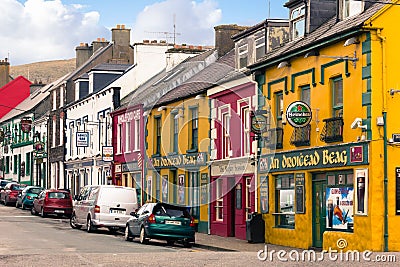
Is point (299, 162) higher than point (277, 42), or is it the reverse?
point (277, 42)

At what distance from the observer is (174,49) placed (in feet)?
164

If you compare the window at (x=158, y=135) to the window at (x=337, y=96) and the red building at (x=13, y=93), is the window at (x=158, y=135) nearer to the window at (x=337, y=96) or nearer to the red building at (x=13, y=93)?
the window at (x=337, y=96)

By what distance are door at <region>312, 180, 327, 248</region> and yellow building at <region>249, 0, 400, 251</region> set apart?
31mm

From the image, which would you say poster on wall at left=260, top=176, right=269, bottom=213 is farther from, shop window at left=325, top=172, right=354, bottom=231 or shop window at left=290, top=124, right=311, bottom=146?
shop window at left=325, top=172, right=354, bottom=231

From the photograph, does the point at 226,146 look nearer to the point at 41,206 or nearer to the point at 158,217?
the point at 158,217

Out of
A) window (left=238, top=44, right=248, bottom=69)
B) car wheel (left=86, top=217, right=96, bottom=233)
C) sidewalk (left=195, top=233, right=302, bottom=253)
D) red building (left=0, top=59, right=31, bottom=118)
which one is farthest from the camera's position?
red building (left=0, top=59, right=31, bottom=118)

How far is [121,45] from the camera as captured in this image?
201 feet

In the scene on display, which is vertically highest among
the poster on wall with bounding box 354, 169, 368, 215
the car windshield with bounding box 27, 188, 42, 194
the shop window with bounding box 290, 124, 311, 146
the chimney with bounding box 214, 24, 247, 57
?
the chimney with bounding box 214, 24, 247, 57

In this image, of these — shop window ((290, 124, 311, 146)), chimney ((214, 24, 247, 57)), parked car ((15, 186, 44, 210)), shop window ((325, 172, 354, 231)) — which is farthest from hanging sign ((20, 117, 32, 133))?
shop window ((325, 172, 354, 231))

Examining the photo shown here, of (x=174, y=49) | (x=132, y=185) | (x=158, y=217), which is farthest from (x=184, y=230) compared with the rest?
(x=174, y=49)

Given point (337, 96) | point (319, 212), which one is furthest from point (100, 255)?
point (337, 96)

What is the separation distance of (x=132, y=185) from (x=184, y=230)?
18.2 metres

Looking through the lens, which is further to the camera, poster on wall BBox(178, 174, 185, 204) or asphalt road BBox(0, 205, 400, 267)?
poster on wall BBox(178, 174, 185, 204)

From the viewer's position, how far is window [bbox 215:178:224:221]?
34094 millimetres
